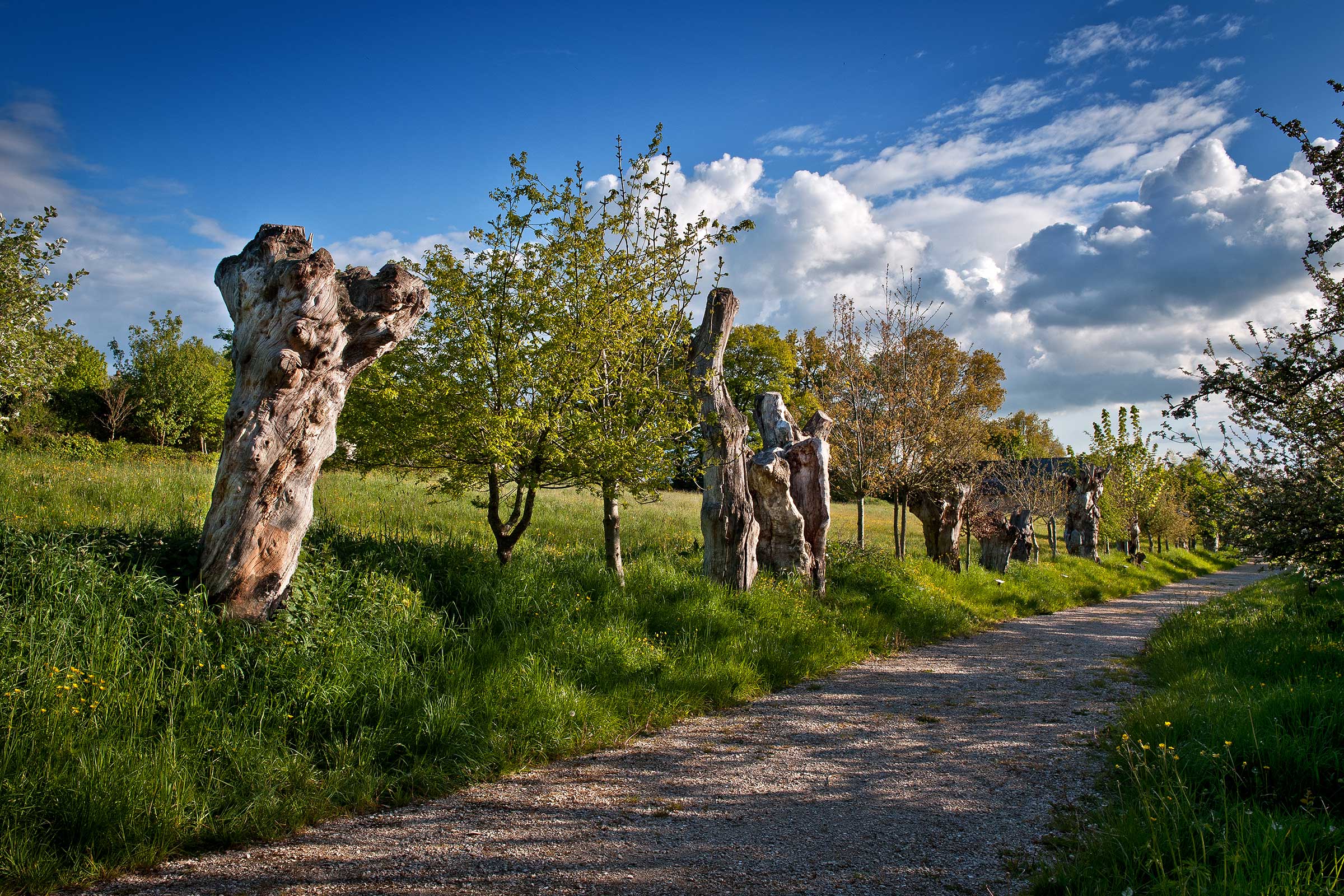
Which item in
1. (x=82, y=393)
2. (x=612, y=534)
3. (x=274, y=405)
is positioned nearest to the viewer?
(x=274, y=405)

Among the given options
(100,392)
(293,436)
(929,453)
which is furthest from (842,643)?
(100,392)

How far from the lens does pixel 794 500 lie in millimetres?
12008

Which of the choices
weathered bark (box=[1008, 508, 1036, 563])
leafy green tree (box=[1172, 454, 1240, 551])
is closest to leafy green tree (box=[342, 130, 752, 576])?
leafy green tree (box=[1172, 454, 1240, 551])

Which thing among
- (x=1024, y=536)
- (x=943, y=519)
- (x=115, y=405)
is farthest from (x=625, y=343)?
(x=115, y=405)

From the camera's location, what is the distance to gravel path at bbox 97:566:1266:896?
3.66m

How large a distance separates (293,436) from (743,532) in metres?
6.03

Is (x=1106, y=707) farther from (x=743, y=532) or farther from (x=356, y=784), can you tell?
(x=356, y=784)

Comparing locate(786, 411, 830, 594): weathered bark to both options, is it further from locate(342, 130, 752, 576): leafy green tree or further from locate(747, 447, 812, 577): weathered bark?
locate(342, 130, 752, 576): leafy green tree

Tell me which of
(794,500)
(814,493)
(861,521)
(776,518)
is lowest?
(861,521)

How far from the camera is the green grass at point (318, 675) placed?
3986 millimetres

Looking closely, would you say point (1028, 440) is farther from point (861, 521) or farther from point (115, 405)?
point (115, 405)

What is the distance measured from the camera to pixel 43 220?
1464cm

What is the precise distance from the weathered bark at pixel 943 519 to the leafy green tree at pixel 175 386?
34.7 m

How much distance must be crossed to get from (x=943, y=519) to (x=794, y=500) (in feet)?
24.3
